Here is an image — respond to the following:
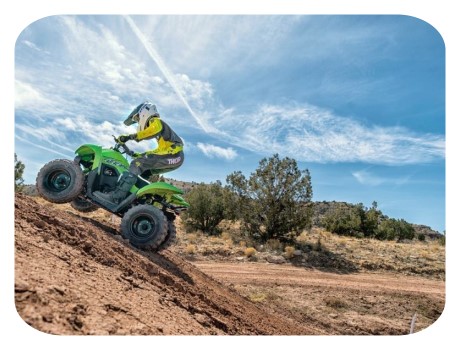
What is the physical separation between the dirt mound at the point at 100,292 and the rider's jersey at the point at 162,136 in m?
1.71

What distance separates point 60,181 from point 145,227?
179 cm

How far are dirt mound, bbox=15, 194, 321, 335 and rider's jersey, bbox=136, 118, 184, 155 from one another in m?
1.71

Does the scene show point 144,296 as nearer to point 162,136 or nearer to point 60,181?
point 162,136

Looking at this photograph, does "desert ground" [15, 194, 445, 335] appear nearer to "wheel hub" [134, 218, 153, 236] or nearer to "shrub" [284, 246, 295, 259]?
"wheel hub" [134, 218, 153, 236]

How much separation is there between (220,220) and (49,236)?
17.7 m

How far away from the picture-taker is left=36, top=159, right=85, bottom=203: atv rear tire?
682 centimetres

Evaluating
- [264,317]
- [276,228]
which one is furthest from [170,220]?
[276,228]

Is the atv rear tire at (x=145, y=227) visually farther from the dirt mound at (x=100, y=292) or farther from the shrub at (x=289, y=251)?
the shrub at (x=289, y=251)

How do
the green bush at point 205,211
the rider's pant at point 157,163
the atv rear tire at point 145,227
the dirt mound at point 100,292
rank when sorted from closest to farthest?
the dirt mound at point 100,292
the atv rear tire at point 145,227
the rider's pant at point 157,163
the green bush at point 205,211

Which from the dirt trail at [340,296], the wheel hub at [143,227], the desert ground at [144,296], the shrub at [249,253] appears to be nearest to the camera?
the desert ground at [144,296]

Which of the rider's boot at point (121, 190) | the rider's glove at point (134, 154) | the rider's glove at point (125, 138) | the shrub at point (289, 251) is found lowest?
the shrub at point (289, 251)

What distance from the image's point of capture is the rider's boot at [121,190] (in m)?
6.89

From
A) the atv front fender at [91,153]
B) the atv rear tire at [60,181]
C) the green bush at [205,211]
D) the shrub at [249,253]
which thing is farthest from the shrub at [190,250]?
the atv rear tire at [60,181]

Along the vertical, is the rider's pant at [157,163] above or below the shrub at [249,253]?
above
